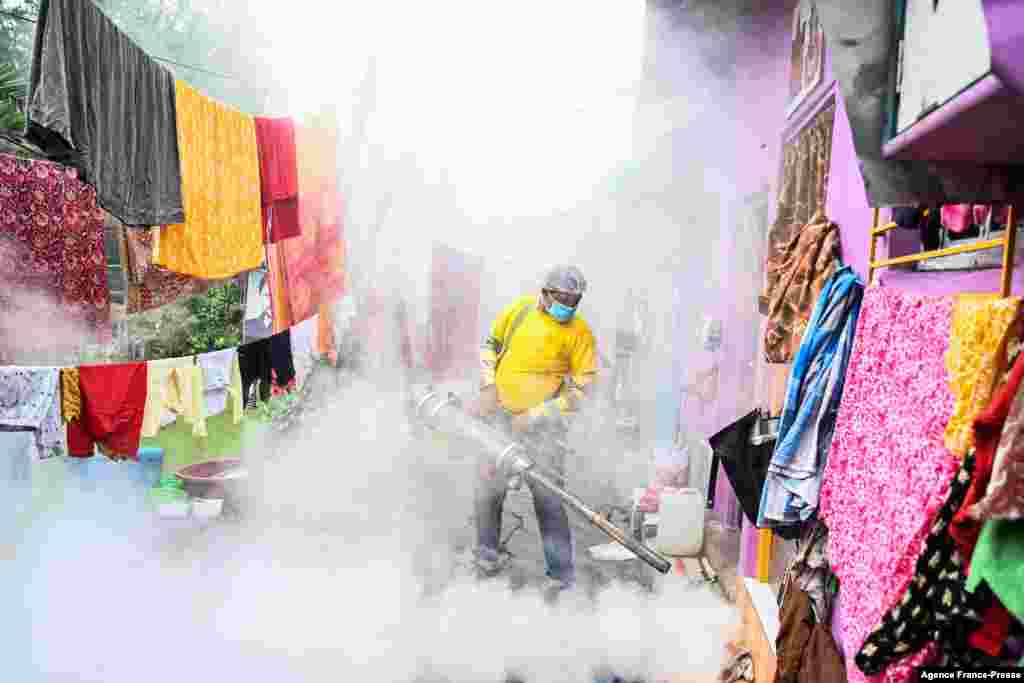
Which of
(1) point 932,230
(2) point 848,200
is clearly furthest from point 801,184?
(1) point 932,230

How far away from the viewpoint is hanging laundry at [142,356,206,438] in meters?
5.73

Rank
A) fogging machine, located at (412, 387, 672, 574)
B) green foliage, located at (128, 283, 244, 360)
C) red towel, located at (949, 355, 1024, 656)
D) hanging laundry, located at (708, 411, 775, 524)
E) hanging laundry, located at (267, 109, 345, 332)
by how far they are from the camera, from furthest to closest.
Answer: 1. green foliage, located at (128, 283, 244, 360)
2. hanging laundry, located at (267, 109, 345, 332)
3. fogging machine, located at (412, 387, 672, 574)
4. hanging laundry, located at (708, 411, 775, 524)
5. red towel, located at (949, 355, 1024, 656)

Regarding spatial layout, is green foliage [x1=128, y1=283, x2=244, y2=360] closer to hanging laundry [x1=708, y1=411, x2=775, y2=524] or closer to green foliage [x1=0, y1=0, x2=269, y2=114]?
green foliage [x1=0, y1=0, x2=269, y2=114]

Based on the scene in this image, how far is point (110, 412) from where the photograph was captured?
546cm

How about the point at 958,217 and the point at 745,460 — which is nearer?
the point at 958,217

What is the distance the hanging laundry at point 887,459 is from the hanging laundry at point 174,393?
5446 millimetres

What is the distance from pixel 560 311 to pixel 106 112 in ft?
9.82

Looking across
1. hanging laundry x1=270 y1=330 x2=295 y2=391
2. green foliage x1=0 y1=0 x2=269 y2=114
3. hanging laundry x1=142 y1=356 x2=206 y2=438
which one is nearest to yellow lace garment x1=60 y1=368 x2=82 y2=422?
hanging laundry x1=142 y1=356 x2=206 y2=438

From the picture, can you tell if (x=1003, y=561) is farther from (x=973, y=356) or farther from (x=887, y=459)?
(x=887, y=459)

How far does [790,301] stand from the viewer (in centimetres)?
318

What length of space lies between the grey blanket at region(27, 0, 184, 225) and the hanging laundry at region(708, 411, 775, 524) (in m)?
3.29

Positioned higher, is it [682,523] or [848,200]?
[848,200]

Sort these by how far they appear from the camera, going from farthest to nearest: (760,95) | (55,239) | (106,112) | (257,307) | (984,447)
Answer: (257,307), (760,95), (55,239), (106,112), (984,447)

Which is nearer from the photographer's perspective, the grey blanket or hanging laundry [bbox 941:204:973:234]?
hanging laundry [bbox 941:204:973:234]
